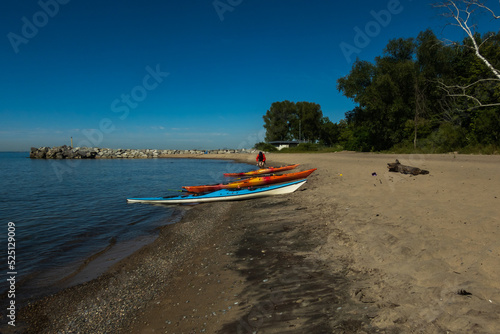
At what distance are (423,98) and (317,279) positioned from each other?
1755 inches

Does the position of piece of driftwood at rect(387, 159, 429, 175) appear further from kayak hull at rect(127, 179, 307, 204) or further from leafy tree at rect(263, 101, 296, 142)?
leafy tree at rect(263, 101, 296, 142)

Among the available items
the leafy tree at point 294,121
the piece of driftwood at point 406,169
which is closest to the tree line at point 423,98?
the piece of driftwood at point 406,169

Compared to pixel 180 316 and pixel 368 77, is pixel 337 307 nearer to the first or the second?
pixel 180 316

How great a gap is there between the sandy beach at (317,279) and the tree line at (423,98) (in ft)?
92.2

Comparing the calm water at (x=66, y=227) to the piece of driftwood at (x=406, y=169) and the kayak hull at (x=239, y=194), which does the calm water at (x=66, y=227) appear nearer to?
the kayak hull at (x=239, y=194)

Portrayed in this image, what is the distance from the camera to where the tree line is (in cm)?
2950

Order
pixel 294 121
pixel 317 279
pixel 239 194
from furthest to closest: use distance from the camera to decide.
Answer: pixel 294 121, pixel 239 194, pixel 317 279

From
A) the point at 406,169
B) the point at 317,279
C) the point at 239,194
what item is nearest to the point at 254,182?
the point at 239,194

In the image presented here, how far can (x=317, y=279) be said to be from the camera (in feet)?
14.5

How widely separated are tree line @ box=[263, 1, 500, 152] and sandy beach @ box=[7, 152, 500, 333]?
28.1 m

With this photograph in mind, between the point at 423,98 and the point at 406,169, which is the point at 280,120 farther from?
the point at 406,169

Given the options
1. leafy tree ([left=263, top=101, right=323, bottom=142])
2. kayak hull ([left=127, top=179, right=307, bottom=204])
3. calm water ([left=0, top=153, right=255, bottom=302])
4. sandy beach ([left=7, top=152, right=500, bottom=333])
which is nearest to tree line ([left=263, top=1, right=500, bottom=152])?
kayak hull ([left=127, top=179, right=307, bottom=204])

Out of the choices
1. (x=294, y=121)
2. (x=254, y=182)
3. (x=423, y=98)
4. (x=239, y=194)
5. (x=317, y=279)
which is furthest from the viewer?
(x=294, y=121)

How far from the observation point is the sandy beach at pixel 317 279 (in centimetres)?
330
